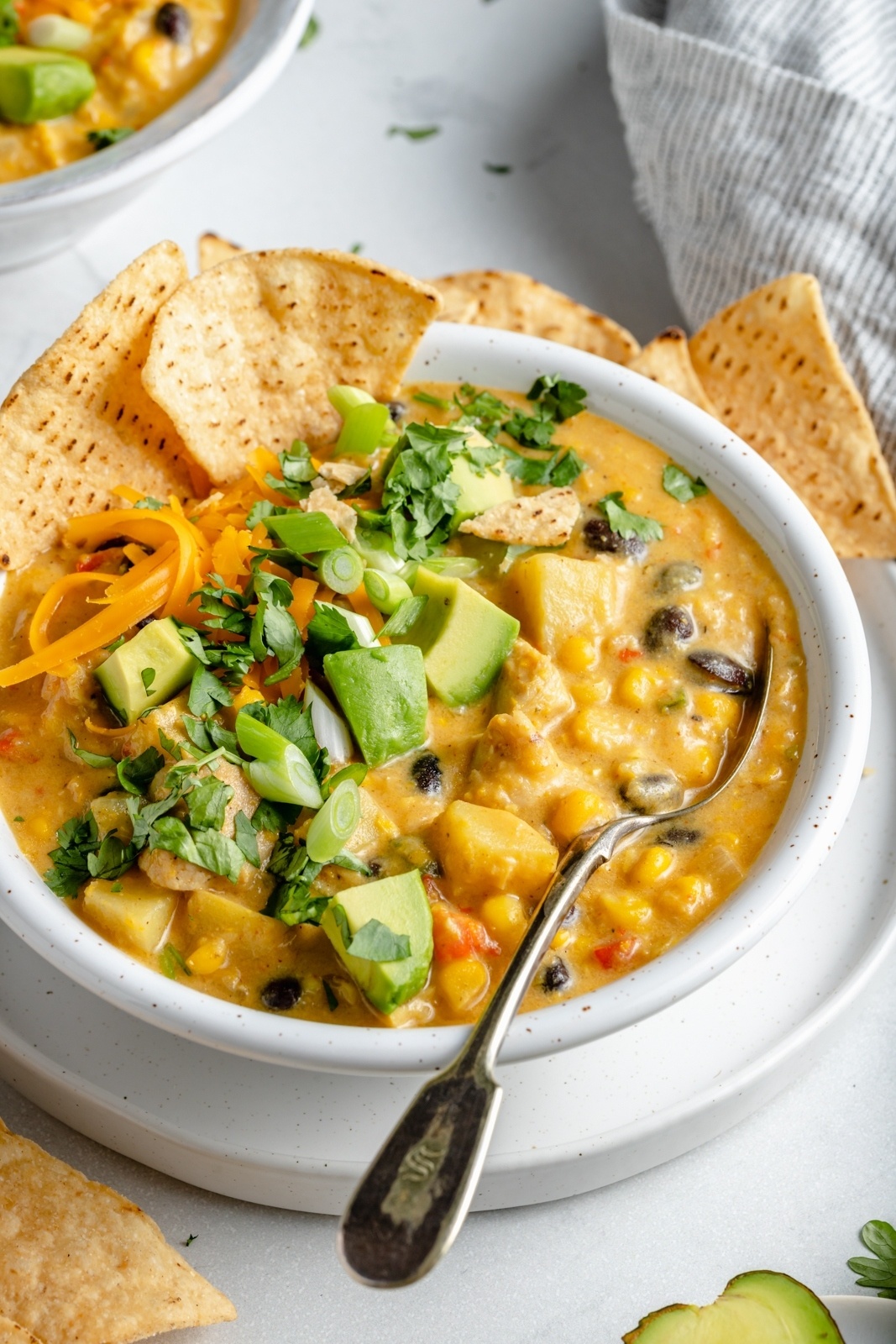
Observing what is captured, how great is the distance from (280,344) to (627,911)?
2008 mm

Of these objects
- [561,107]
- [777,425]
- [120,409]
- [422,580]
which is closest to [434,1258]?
[422,580]

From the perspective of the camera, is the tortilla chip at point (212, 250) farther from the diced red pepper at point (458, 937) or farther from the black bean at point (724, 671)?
the diced red pepper at point (458, 937)

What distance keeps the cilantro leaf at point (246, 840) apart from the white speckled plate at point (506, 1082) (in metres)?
0.58

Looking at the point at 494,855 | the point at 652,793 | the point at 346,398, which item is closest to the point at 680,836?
the point at 652,793

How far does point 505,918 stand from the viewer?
334cm

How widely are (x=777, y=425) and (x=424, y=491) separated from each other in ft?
4.59

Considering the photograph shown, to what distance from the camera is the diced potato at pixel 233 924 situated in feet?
11.0

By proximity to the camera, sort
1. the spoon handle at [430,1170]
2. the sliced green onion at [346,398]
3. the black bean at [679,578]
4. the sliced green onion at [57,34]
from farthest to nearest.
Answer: the sliced green onion at [57,34]
the sliced green onion at [346,398]
the black bean at [679,578]
the spoon handle at [430,1170]

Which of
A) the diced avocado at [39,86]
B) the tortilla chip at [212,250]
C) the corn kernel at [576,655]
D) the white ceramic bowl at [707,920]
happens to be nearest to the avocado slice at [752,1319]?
the white ceramic bowl at [707,920]

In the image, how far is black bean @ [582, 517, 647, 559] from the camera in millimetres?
4051

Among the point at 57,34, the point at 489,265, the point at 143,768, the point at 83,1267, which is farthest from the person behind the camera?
the point at 489,265

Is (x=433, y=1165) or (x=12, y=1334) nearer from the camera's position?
(x=433, y=1165)

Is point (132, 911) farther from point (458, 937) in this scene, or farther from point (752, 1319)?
point (752, 1319)

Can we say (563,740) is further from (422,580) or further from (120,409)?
(120,409)
